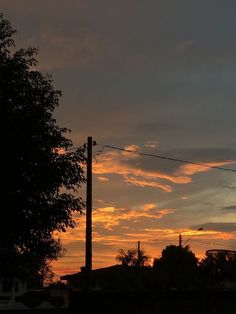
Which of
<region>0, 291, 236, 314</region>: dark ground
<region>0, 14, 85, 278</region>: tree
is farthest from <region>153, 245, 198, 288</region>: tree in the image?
<region>0, 14, 85, 278</region>: tree

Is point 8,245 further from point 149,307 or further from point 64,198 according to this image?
point 149,307

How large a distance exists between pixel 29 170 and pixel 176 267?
236ft

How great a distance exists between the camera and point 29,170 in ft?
43.4

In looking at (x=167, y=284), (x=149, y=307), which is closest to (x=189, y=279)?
(x=167, y=284)

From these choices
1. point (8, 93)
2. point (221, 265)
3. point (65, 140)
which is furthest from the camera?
point (221, 265)

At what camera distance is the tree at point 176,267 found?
212 ft

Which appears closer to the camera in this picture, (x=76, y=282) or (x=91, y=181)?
(x=91, y=181)

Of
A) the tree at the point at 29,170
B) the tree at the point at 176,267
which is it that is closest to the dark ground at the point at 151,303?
the tree at the point at 29,170

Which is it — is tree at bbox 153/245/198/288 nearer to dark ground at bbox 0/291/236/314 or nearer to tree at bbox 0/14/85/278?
dark ground at bbox 0/291/236/314

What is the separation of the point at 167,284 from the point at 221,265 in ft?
98.9

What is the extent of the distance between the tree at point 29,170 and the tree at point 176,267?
4684 cm

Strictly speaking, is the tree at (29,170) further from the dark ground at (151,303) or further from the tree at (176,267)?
the tree at (176,267)

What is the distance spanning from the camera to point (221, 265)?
33.0 meters

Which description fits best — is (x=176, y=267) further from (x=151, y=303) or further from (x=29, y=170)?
(x=29, y=170)
